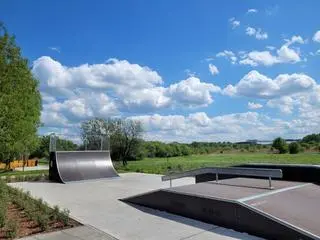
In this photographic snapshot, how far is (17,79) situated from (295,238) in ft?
34.6

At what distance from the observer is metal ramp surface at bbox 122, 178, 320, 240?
221 inches

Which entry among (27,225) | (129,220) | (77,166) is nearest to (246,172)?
(129,220)

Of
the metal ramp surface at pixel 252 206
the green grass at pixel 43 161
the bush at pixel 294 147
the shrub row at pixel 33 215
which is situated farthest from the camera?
the green grass at pixel 43 161

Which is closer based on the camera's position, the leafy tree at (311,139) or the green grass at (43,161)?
the green grass at (43,161)

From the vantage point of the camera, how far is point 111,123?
3319 centimetres

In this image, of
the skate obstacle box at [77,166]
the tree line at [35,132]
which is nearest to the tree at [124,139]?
the tree line at [35,132]

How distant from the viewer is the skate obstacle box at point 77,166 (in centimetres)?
1617

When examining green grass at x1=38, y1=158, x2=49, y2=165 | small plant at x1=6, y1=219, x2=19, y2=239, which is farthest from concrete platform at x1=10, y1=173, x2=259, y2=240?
green grass at x1=38, y1=158, x2=49, y2=165

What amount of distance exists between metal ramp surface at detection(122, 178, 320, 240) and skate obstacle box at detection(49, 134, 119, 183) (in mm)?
8143

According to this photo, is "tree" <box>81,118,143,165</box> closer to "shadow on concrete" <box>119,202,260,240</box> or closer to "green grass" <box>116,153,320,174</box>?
A: "green grass" <box>116,153,320,174</box>

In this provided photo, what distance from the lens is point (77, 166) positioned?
17.0 metres

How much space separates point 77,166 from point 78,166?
0.05m

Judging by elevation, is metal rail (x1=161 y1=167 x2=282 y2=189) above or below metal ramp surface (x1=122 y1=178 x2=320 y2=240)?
above

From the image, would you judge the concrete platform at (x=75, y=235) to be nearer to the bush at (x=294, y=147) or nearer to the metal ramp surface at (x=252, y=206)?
the metal ramp surface at (x=252, y=206)
